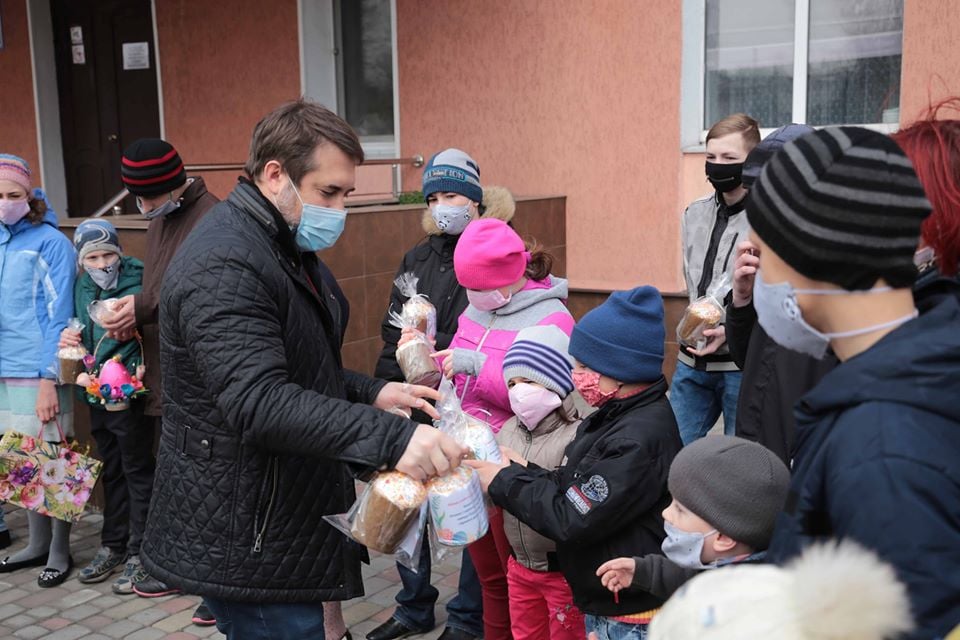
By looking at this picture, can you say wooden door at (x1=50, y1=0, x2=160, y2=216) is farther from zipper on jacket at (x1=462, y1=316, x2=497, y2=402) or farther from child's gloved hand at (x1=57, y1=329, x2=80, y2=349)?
zipper on jacket at (x1=462, y1=316, x2=497, y2=402)

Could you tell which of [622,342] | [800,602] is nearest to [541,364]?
[622,342]

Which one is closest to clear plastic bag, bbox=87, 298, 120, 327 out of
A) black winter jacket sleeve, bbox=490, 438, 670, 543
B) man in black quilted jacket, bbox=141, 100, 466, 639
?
man in black quilted jacket, bbox=141, 100, 466, 639

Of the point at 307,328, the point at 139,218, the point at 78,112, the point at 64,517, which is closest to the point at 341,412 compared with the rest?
the point at 307,328

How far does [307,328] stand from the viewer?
2709 millimetres

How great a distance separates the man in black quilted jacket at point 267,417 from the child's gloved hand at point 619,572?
538mm

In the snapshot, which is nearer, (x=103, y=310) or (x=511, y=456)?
(x=511, y=456)

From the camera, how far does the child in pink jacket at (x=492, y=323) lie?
3.91 meters

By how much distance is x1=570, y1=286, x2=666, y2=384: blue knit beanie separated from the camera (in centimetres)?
309

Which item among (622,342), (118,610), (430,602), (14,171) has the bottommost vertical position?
(118,610)

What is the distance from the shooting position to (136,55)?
11094mm

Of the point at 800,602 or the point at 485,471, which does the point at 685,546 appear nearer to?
the point at 485,471

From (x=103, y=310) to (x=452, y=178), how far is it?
6.15 feet

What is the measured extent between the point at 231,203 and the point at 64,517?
128 inches

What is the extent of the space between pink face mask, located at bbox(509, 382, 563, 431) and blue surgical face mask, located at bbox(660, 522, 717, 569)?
1019 mm
